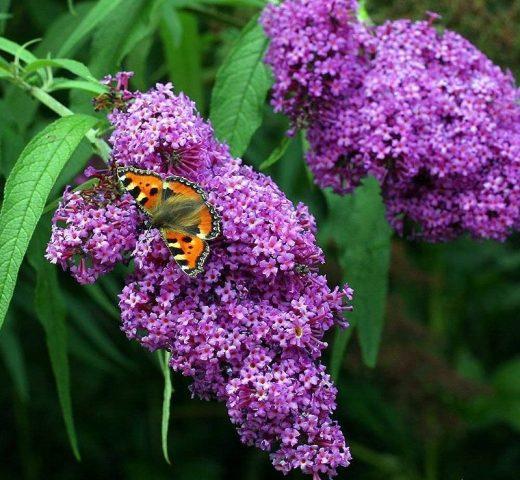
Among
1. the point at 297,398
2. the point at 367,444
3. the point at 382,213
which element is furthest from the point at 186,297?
the point at 367,444

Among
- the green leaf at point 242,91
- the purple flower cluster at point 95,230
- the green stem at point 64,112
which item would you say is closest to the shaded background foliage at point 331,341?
the green leaf at point 242,91

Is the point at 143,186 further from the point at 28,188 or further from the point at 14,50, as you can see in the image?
the point at 14,50

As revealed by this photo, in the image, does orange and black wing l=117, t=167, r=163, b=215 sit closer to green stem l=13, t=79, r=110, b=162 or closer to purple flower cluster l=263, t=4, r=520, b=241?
green stem l=13, t=79, r=110, b=162

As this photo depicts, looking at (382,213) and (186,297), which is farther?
(382,213)

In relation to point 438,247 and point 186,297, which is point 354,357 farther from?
point 186,297

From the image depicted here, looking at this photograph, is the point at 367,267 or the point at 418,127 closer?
the point at 418,127

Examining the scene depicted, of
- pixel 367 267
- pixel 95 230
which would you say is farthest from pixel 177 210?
pixel 367 267
